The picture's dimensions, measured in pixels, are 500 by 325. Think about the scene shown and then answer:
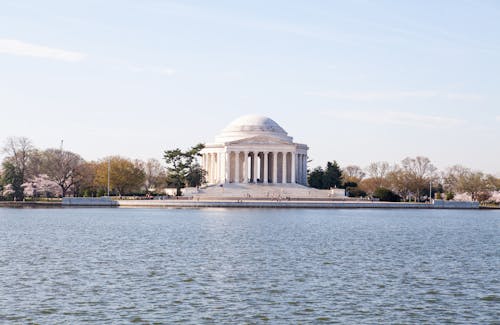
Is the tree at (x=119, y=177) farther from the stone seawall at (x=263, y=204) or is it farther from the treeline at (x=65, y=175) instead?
the stone seawall at (x=263, y=204)

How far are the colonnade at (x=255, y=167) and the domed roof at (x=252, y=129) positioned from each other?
3.68 meters

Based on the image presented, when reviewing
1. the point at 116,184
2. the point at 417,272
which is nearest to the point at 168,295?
the point at 417,272

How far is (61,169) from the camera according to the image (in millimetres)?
136000

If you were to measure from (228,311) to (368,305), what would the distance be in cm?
503

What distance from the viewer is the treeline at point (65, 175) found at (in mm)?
129350

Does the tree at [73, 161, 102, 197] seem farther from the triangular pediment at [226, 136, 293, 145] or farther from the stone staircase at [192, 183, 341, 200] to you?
the triangular pediment at [226, 136, 293, 145]

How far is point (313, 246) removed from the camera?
52.9 meters

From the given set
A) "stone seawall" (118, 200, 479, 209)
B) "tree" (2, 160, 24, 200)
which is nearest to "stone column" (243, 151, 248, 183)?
"stone seawall" (118, 200, 479, 209)

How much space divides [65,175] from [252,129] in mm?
37199

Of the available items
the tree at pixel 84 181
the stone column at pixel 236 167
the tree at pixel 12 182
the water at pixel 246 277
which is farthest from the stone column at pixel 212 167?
the water at pixel 246 277

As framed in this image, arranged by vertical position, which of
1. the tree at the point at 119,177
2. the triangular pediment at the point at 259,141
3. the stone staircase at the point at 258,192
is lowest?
the stone staircase at the point at 258,192

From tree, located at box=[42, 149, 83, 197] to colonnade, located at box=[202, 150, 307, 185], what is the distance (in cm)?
2718

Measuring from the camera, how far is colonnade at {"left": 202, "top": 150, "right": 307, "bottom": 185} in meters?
151

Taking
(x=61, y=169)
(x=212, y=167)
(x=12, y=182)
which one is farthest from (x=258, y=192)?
(x=12, y=182)
